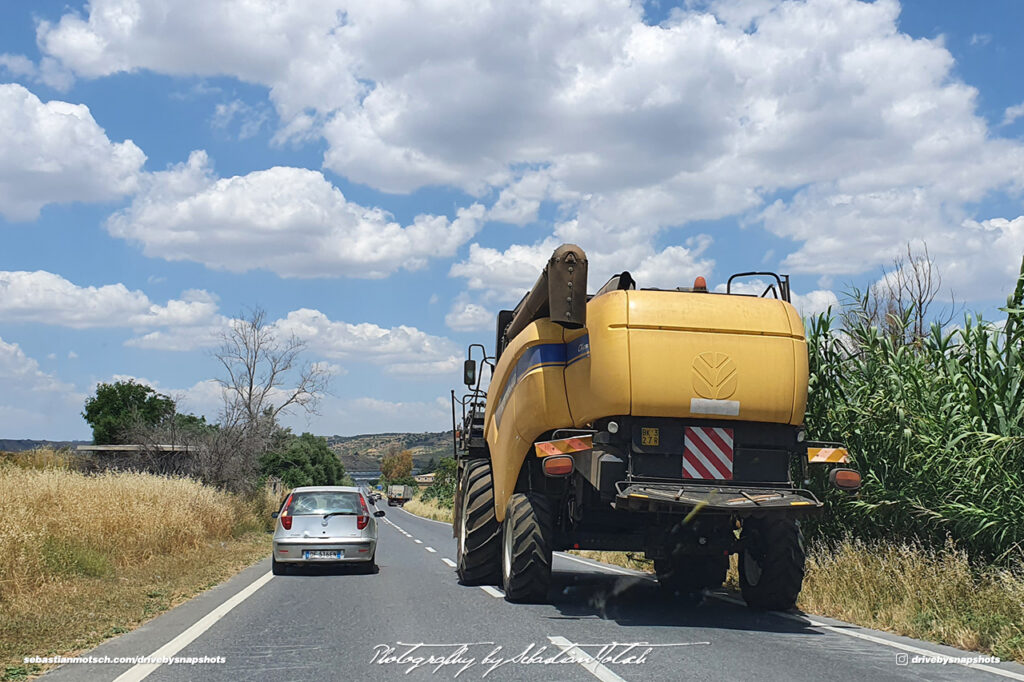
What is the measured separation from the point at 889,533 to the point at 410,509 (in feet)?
219

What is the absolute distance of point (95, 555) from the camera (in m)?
13.9

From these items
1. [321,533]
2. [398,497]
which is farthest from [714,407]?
[398,497]

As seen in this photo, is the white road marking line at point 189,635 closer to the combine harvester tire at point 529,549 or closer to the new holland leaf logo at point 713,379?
the combine harvester tire at point 529,549

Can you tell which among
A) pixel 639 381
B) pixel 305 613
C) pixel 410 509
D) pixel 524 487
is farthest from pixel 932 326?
pixel 410 509

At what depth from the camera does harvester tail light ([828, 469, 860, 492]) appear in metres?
10.0

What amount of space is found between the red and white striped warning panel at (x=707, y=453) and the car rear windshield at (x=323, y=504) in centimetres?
835

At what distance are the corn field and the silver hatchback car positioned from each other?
25.6 ft

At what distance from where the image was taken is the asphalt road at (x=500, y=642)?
6926mm

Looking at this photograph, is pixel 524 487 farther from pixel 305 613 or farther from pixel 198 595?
pixel 198 595

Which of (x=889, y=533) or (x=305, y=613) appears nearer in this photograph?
(x=305, y=613)

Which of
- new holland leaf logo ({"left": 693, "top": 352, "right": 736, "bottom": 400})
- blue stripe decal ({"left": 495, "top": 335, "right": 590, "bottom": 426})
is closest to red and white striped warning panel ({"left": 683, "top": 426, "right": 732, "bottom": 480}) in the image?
new holland leaf logo ({"left": 693, "top": 352, "right": 736, "bottom": 400})

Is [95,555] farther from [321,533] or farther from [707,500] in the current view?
[707,500]

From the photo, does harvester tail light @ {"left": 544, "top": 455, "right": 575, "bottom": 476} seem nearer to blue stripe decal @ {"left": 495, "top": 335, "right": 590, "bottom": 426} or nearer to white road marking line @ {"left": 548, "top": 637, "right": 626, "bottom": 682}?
blue stripe decal @ {"left": 495, "top": 335, "right": 590, "bottom": 426}

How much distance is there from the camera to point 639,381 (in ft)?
31.4
